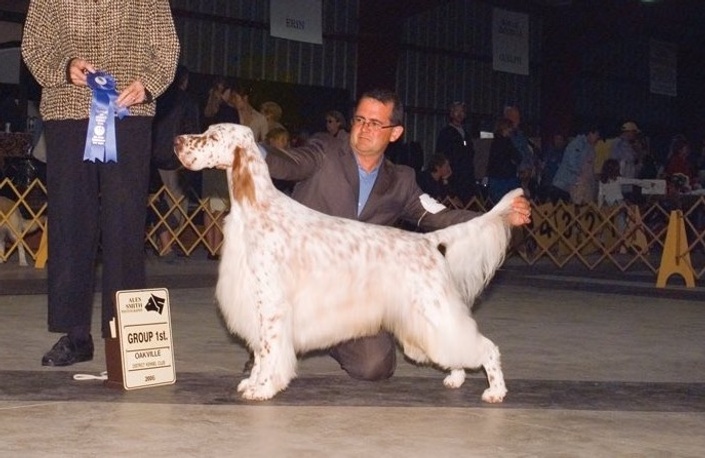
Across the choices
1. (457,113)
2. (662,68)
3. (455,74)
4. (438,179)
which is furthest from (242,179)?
(662,68)

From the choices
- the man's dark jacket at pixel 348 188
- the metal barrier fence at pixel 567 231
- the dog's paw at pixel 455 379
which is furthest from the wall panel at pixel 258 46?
the dog's paw at pixel 455 379

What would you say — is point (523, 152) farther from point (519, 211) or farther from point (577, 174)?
point (519, 211)

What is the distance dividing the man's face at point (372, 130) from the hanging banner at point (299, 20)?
12.3 metres

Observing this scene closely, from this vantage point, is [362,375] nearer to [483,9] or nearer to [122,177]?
[122,177]

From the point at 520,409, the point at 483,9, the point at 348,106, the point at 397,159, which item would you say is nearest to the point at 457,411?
the point at 520,409

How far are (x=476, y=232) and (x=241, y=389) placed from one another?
1.03 m

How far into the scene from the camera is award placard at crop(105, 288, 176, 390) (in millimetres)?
4340

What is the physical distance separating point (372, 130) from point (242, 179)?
73 cm

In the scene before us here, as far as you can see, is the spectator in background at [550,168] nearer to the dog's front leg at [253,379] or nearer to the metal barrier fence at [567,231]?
the metal barrier fence at [567,231]

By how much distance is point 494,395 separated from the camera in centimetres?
444

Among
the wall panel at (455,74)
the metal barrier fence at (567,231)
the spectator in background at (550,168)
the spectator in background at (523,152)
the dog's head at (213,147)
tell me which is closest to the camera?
the dog's head at (213,147)

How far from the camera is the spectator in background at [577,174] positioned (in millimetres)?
14633

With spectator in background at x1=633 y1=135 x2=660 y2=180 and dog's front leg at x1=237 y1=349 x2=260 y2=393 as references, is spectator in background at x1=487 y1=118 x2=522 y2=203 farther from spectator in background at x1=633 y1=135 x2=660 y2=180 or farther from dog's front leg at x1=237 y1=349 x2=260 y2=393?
dog's front leg at x1=237 y1=349 x2=260 y2=393

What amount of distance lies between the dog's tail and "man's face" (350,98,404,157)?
1.54 ft
